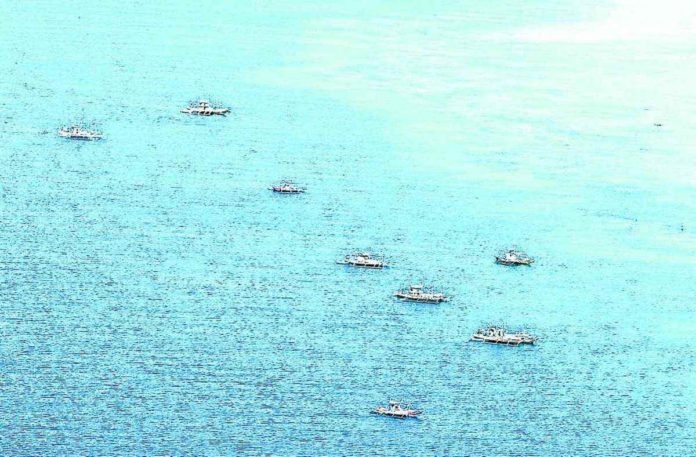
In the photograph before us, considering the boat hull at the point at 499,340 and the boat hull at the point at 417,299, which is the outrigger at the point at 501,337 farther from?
the boat hull at the point at 417,299

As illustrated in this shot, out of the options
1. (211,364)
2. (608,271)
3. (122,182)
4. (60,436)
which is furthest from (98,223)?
(608,271)

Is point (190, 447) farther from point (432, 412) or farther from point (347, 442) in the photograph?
point (432, 412)

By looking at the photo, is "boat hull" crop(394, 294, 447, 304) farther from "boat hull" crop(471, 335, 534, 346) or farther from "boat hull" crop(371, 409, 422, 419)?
"boat hull" crop(371, 409, 422, 419)

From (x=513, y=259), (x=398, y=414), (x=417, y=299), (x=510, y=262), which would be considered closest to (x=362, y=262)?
(x=417, y=299)

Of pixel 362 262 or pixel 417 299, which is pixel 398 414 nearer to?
pixel 417 299

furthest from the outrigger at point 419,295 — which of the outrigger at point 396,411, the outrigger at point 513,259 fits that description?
the outrigger at point 396,411

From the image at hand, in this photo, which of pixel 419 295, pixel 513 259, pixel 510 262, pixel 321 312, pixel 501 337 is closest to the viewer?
pixel 501 337

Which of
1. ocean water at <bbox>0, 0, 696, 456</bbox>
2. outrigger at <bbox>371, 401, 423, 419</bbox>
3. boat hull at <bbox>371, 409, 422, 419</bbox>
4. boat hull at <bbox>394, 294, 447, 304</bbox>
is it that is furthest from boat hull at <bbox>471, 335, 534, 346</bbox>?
boat hull at <bbox>371, 409, 422, 419</bbox>
